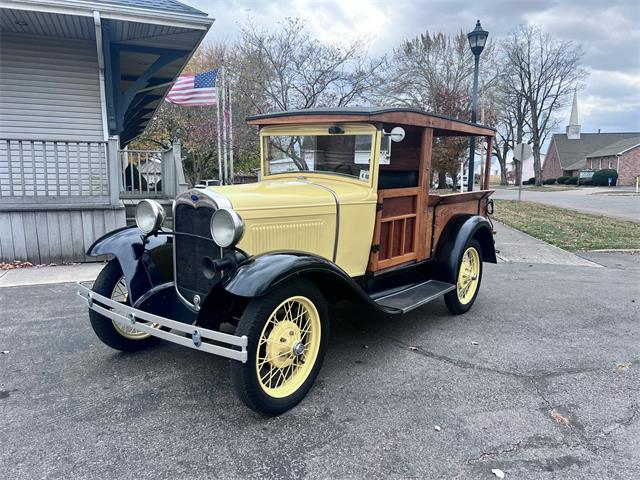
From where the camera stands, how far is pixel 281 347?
2674mm

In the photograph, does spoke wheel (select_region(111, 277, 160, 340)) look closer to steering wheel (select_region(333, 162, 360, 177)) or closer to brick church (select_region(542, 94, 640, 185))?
steering wheel (select_region(333, 162, 360, 177))

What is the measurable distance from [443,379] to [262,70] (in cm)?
1284

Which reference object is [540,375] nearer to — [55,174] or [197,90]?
[55,174]

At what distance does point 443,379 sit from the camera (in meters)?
3.10

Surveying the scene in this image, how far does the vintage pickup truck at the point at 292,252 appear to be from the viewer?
2.58m

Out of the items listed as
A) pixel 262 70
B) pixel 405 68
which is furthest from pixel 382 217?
pixel 405 68

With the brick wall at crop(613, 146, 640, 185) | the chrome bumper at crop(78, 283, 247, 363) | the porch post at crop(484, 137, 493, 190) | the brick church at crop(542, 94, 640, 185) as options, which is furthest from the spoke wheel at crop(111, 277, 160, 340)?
the brick wall at crop(613, 146, 640, 185)

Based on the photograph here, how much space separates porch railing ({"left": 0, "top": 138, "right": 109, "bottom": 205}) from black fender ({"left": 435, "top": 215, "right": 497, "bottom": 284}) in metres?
5.14

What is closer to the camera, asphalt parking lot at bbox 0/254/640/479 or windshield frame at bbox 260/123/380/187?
asphalt parking lot at bbox 0/254/640/479

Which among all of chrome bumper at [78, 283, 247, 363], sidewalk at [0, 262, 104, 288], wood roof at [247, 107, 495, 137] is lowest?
sidewalk at [0, 262, 104, 288]

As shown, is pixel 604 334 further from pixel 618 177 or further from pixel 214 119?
pixel 618 177

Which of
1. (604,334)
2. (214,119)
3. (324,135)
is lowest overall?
(604,334)

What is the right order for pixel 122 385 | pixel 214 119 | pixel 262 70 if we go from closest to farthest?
pixel 122 385
pixel 262 70
pixel 214 119

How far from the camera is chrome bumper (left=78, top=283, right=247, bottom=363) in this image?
7.59ft
